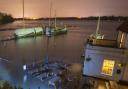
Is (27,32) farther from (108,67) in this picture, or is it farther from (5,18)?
(108,67)

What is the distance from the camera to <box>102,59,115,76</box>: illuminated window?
13859 mm

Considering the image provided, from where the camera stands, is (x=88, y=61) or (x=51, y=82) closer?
(x=88, y=61)

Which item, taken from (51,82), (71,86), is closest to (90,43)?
(71,86)

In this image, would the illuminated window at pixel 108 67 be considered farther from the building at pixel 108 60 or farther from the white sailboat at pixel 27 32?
the white sailboat at pixel 27 32

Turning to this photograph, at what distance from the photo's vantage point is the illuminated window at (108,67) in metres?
13.9

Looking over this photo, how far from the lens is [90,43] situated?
48.2 feet

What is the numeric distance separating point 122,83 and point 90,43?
4.11 m

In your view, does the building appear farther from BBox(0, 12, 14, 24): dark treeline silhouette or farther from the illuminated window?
BBox(0, 12, 14, 24): dark treeline silhouette

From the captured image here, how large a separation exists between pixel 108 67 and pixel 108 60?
59 cm

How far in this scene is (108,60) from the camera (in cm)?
1386

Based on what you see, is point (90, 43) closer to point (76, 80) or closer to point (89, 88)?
point (89, 88)

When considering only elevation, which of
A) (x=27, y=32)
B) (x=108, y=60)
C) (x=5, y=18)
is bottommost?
(x=27, y=32)

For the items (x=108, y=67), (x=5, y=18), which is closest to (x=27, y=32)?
(x=5, y=18)

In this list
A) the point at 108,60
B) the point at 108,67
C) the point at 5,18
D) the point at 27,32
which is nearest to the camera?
the point at 108,60
